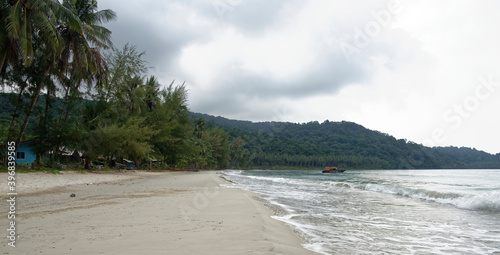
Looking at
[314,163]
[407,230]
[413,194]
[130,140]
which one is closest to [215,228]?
[407,230]

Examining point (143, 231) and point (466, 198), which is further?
point (466, 198)

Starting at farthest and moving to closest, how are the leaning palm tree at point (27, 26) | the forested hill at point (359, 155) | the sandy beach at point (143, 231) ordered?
the forested hill at point (359, 155), the leaning palm tree at point (27, 26), the sandy beach at point (143, 231)

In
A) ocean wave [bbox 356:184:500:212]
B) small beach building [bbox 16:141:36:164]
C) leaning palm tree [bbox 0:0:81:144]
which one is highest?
leaning palm tree [bbox 0:0:81:144]

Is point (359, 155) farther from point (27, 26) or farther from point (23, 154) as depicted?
point (27, 26)

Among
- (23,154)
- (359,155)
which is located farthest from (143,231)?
(359,155)

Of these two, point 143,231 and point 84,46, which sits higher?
point 84,46

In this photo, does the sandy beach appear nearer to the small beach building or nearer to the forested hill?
the small beach building

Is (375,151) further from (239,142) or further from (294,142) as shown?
(239,142)

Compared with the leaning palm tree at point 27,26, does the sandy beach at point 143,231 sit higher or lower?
lower

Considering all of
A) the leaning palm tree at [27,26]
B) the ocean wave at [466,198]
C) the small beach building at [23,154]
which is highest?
the leaning palm tree at [27,26]


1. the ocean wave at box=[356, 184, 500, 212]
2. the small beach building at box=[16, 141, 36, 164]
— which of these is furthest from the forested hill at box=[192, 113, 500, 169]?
the ocean wave at box=[356, 184, 500, 212]

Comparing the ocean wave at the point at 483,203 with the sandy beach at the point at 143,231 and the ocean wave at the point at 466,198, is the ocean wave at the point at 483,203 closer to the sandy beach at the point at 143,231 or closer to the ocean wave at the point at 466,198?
the ocean wave at the point at 466,198

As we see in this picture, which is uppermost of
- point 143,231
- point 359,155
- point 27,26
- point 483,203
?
point 27,26

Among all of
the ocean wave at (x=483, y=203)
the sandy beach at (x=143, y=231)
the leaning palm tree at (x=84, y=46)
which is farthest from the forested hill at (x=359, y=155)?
the sandy beach at (x=143, y=231)
